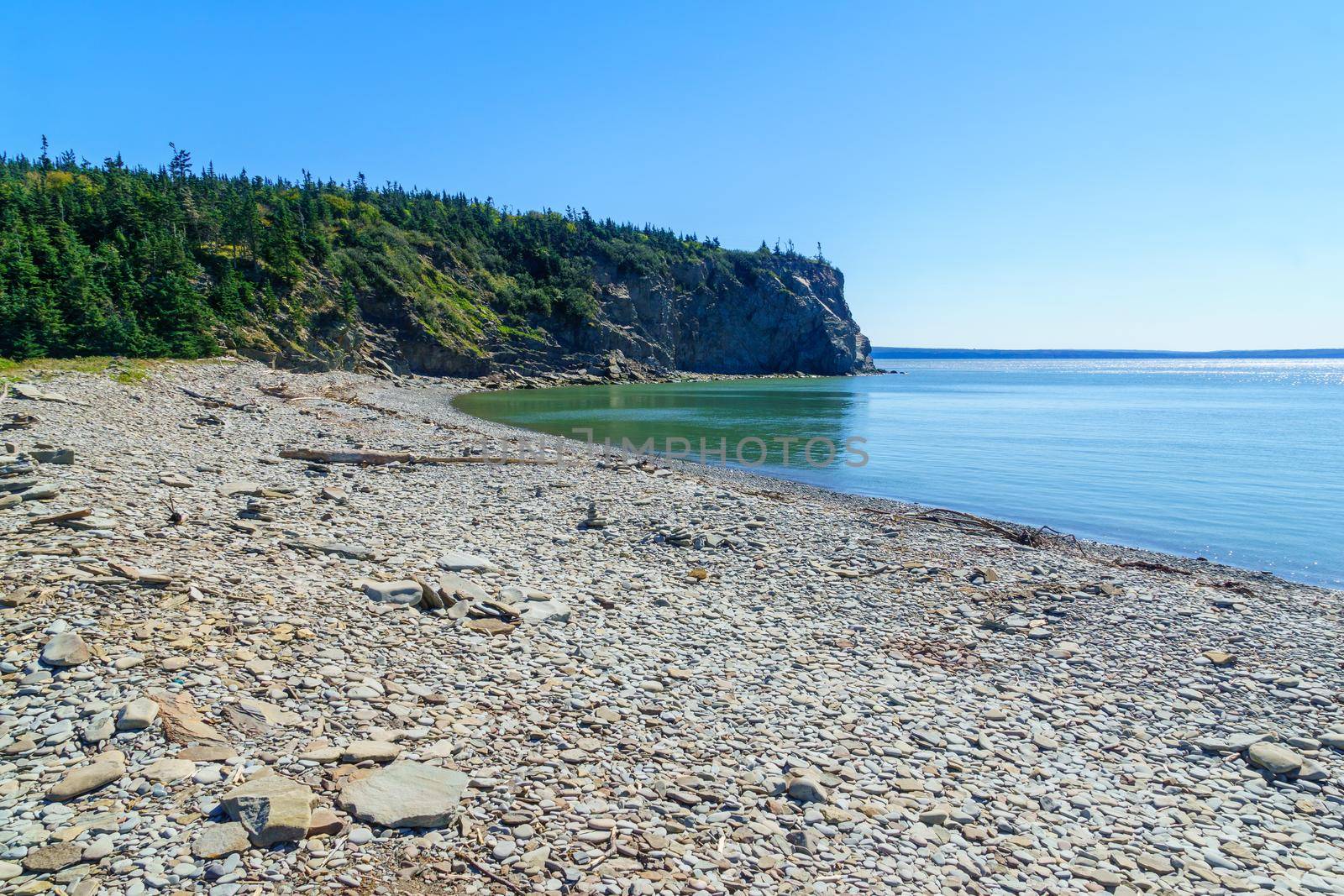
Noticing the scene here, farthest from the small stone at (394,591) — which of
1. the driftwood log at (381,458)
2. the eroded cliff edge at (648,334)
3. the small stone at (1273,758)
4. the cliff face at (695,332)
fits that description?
the cliff face at (695,332)

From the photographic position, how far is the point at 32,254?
146 ft

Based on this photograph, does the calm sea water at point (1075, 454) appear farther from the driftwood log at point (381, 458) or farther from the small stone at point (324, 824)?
the small stone at point (324, 824)

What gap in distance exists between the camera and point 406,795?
5.34 m

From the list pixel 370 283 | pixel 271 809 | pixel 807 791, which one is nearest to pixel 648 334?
pixel 370 283

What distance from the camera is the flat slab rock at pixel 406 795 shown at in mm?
5109

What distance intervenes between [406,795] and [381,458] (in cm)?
1682

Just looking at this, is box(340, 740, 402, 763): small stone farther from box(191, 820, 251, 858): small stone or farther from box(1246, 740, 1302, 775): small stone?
box(1246, 740, 1302, 775): small stone

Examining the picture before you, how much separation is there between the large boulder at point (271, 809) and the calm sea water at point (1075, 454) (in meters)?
20.0

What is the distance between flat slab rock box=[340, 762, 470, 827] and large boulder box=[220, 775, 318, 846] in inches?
12.0

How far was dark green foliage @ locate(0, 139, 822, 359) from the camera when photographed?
1599 inches

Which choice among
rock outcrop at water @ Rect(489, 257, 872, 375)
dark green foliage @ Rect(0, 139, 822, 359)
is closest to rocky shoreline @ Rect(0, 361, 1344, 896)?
dark green foliage @ Rect(0, 139, 822, 359)

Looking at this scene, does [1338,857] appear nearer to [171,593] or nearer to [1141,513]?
[171,593]

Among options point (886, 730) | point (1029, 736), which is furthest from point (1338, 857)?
point (886, 730)

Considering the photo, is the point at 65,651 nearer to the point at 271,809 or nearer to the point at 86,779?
the point at 86,779
